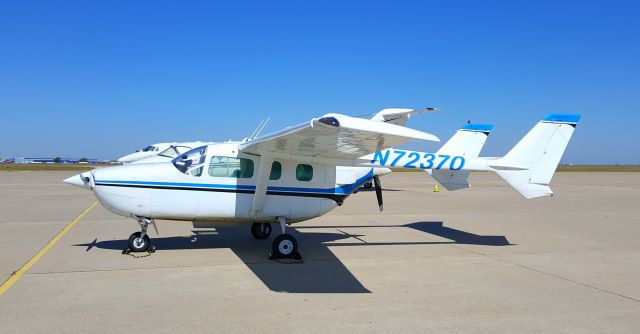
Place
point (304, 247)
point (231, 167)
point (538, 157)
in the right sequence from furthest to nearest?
point (538, 157)
point (304, 247)
point (231, 167)

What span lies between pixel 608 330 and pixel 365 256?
175 inches

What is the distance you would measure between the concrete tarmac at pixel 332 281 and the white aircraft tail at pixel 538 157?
1.35m

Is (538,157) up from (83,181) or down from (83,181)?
up

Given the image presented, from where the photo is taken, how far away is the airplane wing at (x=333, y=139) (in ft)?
18.2

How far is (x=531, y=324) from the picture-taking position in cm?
514

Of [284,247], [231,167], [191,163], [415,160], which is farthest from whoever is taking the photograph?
[415,160]

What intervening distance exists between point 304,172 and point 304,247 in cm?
169

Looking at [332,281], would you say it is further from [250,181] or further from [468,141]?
[468,141]

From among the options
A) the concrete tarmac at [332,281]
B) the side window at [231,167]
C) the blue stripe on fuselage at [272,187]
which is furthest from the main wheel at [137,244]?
the side window at [231,167]

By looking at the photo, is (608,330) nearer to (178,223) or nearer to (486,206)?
(178,223)

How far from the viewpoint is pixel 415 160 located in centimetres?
959

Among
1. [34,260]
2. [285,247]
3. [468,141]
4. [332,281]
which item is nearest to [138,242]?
[34,260]

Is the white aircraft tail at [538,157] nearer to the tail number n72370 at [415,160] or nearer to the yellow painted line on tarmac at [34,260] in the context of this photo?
the tail number n72370 at [415,160]

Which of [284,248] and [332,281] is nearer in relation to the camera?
[332,281]
